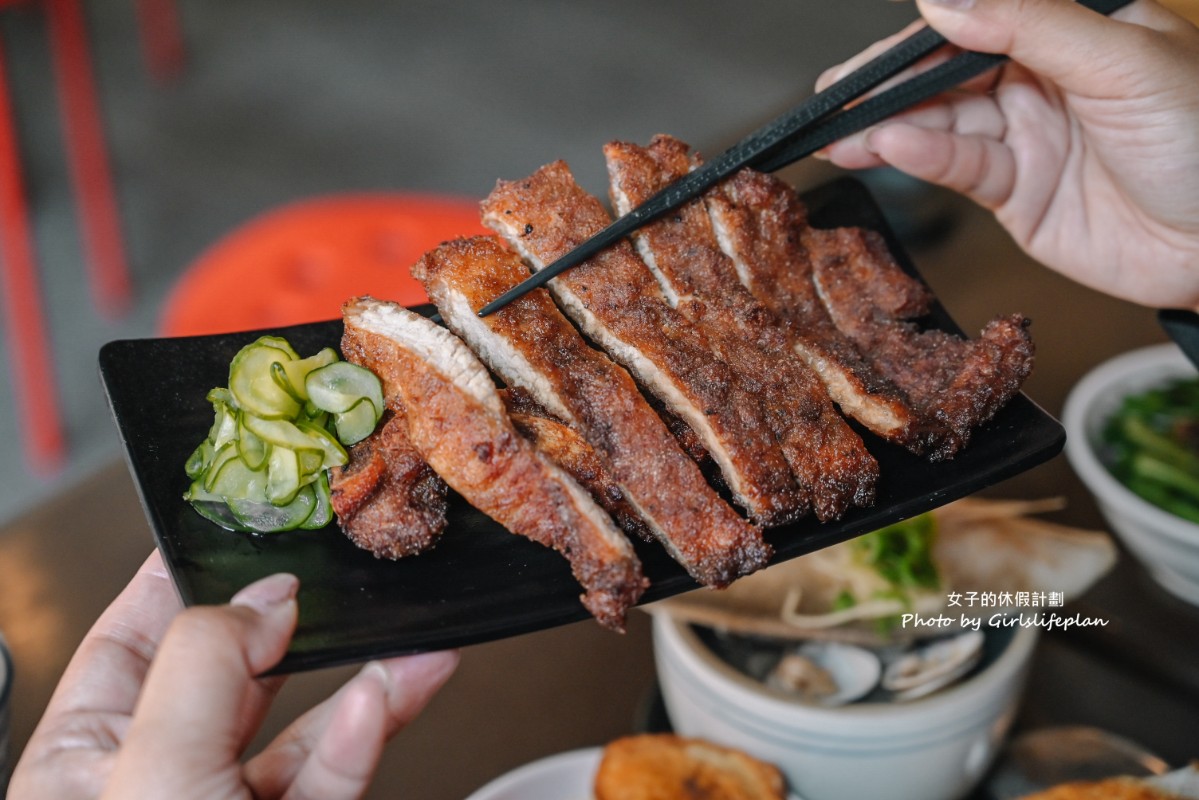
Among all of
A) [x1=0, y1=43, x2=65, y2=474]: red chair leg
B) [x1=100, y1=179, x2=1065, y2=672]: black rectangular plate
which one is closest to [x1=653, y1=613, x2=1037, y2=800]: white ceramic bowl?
[x1=100, y1=179, x2=1065, y2=672]: black rectangular plate

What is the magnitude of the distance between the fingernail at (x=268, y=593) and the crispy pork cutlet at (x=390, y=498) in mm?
215

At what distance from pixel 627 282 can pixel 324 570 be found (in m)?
0.81

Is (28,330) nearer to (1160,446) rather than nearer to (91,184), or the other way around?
(91,184)

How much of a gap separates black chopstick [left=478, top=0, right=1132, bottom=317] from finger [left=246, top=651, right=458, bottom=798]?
669 mm

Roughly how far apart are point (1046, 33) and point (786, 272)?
725 millimetres

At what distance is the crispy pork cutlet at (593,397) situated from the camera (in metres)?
1.88

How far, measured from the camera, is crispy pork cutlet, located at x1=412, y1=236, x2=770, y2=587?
6.15ft

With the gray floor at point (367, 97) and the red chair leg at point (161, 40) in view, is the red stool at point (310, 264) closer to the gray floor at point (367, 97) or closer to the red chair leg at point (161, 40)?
the gray floor at point (367, 97)

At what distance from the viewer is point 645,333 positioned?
2074 mm

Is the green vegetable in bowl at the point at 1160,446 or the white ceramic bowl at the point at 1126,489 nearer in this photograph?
the white ceramic bowl at the point at 1126,489

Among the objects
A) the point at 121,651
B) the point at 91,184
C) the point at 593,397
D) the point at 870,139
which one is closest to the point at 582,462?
the point at 593,397

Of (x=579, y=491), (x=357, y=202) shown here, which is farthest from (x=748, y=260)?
(x=357, y=202)

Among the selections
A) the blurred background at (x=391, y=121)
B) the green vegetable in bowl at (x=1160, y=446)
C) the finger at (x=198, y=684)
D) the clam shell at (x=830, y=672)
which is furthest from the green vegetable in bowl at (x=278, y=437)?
the green vegetable in bowl at (x=1160, y=446)

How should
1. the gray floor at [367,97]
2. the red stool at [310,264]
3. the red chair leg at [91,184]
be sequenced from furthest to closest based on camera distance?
the gray floor at [367,97], the red chair leg at [91,184], the red stool at [310,264]
